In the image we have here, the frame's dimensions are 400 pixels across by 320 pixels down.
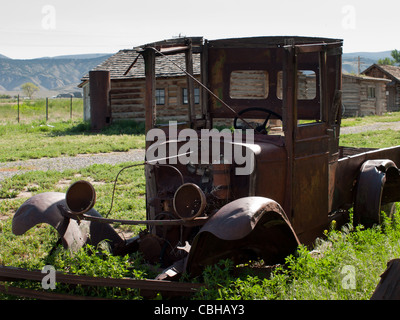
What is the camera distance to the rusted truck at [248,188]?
156 inches

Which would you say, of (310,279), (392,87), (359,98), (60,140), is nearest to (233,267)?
(310,279)

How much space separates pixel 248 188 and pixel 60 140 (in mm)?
14435

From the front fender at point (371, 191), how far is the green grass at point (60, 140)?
10.3 metres

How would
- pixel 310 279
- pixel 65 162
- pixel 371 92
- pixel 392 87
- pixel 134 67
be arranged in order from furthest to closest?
pixel 392 87, pixel 371 92, pixel 134 67, pixel 65 162, pixel 310 279

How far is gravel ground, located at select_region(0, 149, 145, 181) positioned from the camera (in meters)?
11.7

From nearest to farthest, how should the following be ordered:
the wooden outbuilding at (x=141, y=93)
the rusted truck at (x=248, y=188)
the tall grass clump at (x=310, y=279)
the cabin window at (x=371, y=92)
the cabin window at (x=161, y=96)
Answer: the tall grass clump at (x=310, y=279)
the rusted truck at (x=248, y=188)
the wooden outbuilding at (x=141, y=93)
the cabin window at (x=161, y=96)
the cabin window at (x=371, y=92)

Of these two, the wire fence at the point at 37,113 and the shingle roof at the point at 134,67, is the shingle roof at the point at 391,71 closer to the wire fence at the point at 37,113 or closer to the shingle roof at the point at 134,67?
the wire fence at the point at 37,113

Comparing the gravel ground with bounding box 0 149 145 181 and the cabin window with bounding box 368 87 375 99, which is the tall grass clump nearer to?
the gravel ground with bounding box 0 149 145 181

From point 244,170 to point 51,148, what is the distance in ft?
39.6

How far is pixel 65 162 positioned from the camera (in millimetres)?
12852

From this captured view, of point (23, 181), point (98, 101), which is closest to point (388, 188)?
point (23, 181)

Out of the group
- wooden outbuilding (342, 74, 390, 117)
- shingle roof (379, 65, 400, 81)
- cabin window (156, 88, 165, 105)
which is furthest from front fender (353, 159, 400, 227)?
shingle roof (379, 65, 400, 81)

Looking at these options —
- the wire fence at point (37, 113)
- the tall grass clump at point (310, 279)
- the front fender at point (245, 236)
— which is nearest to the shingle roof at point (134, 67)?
the wire fence at point (37, 113)

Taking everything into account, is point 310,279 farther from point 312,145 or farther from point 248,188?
point 312,145
